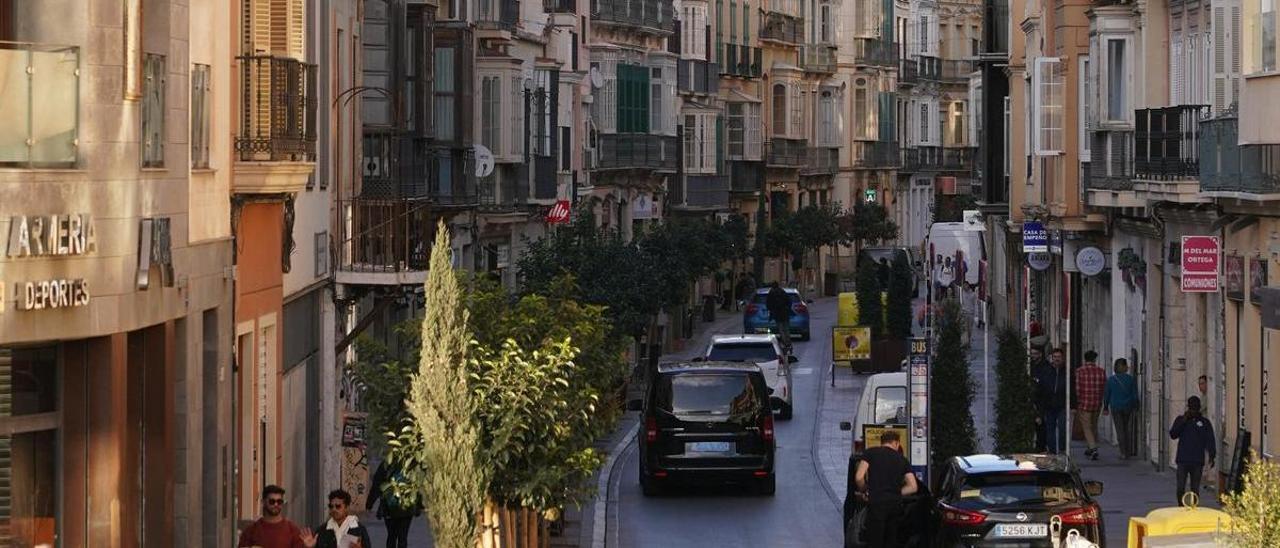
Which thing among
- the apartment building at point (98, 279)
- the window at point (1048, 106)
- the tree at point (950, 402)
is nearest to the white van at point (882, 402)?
the tree at point (950, 402)

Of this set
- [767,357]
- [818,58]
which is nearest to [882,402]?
[767,357]

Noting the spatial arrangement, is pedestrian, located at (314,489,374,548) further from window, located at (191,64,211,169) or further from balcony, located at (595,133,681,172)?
balcony, located at (595,133,681,172)

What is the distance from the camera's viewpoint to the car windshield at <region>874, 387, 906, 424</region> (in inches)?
1348

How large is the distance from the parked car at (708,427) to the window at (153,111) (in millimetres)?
15720

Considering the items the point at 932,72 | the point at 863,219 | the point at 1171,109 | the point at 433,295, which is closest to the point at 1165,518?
the point at 433,295

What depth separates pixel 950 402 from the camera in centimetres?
3120

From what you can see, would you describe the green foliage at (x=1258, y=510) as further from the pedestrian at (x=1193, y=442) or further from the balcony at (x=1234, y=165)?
the pedestrian at (x=1193, y=442)

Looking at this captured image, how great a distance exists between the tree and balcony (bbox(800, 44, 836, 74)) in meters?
66.0

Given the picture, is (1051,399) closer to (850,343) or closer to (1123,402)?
(1123,402)

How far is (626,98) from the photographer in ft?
242

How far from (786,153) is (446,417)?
258 feet

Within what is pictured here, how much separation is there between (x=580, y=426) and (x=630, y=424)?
72.2 feet

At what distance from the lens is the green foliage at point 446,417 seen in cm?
1700

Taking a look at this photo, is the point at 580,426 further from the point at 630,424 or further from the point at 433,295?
the point at 630,424
